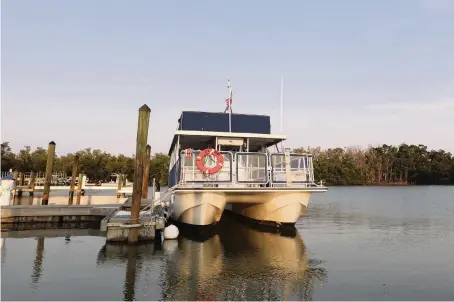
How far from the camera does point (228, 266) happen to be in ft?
27.9

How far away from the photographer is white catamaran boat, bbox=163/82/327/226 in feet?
41.0

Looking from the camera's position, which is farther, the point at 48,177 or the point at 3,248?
the point at 48,177

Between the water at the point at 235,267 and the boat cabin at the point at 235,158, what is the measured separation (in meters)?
2.03

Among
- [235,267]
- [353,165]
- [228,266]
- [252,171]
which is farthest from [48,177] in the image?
[353,165]

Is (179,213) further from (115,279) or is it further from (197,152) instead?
(115,279)

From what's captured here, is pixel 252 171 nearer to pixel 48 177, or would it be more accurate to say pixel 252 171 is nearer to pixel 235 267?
pixel 235 267

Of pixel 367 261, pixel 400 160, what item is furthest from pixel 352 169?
pixel 367 261

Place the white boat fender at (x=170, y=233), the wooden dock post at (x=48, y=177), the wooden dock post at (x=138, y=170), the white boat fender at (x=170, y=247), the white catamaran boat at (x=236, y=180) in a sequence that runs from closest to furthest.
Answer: the white boat fender at (x=170, y=247)
the wooden dock post at (x=138, y=170)
the white boat fender at (x=170, y=233)
the white catamaran boat at (x=236, y=180)
the wooden dock post at (x=48, y=177)

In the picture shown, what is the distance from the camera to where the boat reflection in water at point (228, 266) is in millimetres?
6594

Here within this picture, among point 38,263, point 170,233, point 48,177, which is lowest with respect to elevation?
point 38,263

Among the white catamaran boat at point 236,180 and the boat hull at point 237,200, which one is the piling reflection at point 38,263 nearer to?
the white catamaran boat at point 236,180

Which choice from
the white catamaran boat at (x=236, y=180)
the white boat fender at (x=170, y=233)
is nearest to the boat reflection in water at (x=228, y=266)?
the white boat fender at (x=170, y=233)

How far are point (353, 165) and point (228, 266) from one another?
279ft

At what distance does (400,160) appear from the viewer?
91.5m
